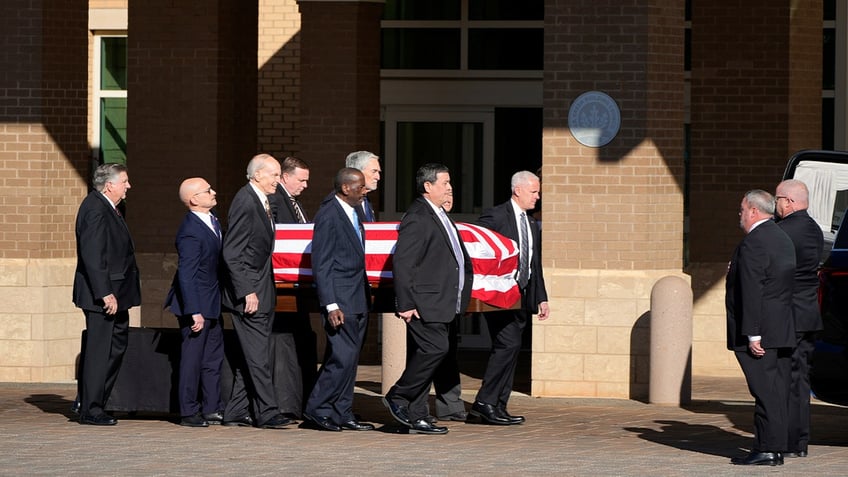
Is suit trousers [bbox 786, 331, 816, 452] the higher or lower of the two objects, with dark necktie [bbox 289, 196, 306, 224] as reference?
lower

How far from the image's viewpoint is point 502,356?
12.8 m

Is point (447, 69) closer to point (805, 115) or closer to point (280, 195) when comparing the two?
point (805, 115)

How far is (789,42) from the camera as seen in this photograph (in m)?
16.6

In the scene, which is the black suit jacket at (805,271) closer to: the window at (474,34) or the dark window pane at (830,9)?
the dark window pane at (830,9)

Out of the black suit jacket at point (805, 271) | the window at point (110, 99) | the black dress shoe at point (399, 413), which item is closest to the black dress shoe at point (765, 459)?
the black suit jacket at point (805, 271)

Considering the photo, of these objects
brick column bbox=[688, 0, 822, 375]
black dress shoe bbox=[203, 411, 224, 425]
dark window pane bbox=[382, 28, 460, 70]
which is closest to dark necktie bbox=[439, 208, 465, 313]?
black dress shoe bbox=[203, 411, 224, 425]

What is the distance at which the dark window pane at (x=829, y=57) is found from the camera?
1775 cm

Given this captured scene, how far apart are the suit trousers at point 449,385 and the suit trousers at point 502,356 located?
277mm

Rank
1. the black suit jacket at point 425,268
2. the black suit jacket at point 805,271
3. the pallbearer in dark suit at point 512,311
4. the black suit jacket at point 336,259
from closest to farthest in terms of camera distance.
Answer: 1. the black suit jacket at point 805,271
2. the black suit jacket at point 425,268
3. the black suit jacket at point 336,259
4. the pallbearer in dark suit at point 512,311

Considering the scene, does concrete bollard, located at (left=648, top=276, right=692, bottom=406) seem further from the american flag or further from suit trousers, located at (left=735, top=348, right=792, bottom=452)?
suit trousers, located at (left=735, top=348, right=792, bottom=452)

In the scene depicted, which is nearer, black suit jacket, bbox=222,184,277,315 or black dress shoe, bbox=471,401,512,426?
black suit jacket, bbox=222,184,277,315

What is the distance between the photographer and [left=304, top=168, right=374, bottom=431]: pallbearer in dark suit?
11969 mm

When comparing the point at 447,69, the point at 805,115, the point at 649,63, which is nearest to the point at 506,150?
the point at 447,69

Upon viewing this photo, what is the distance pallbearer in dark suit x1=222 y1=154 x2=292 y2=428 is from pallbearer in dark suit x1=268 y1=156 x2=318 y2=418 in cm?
28
